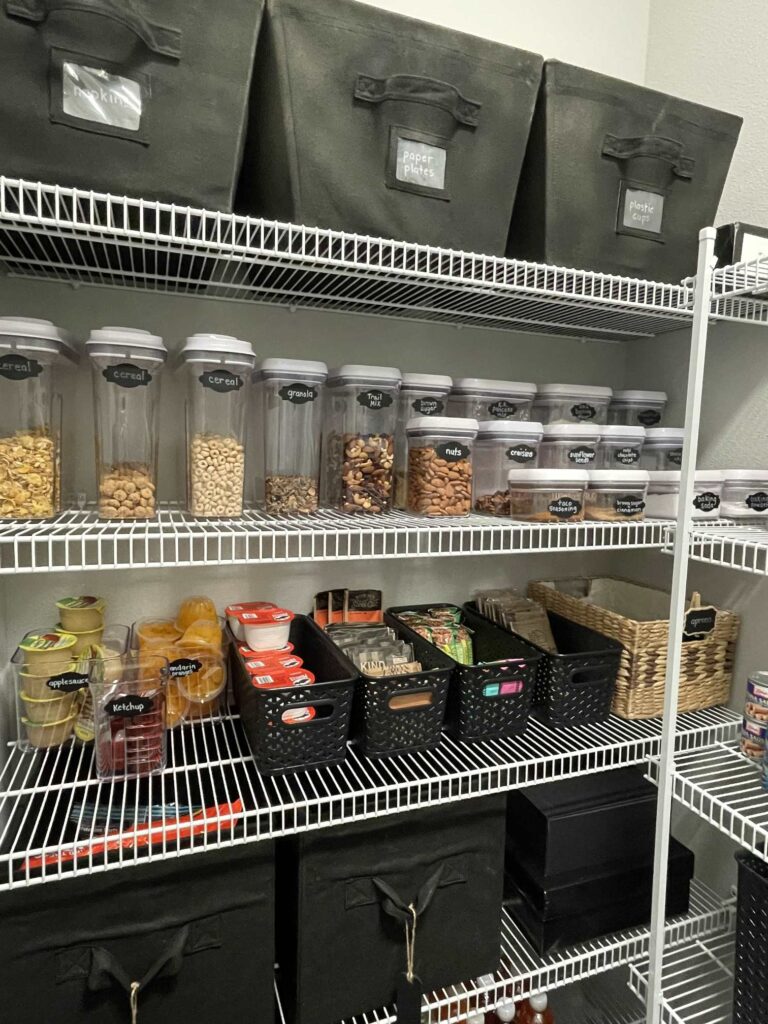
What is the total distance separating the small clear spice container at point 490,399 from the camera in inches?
50.8

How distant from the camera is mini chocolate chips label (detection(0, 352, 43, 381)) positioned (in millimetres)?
904

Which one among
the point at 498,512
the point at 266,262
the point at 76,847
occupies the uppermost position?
the point at 266,262

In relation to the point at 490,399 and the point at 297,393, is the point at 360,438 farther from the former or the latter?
the point at 490,399

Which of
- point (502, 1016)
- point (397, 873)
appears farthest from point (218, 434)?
point (502, 1016)

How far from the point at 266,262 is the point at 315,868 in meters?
0.99

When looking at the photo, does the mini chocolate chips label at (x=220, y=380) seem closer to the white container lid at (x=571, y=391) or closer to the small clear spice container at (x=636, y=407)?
the white container lid at (x=571, y=391)

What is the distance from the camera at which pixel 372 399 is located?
3.78 ft

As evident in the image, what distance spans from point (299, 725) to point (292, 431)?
52cm

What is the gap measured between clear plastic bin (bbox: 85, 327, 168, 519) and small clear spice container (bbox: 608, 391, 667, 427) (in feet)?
3.30

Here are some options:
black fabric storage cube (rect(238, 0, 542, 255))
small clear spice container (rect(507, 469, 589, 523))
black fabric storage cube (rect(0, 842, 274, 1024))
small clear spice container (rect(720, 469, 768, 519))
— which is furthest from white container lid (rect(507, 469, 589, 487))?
black fabric storage cube (rect(0, 842, 274, 1024))

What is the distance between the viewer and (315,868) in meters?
1.02

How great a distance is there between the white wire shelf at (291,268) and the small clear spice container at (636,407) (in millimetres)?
166

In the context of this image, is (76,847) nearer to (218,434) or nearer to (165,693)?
(165,693)

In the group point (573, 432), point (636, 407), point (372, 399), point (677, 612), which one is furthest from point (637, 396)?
point (372, 399)
